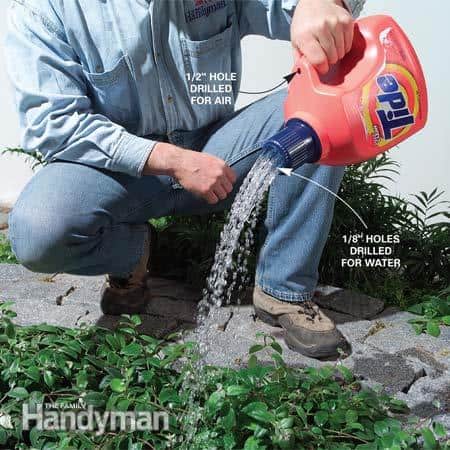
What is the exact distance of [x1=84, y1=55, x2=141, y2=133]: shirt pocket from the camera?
2416mm

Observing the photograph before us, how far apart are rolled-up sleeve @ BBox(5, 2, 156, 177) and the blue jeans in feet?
0.50

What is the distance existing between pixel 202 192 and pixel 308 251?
506 mm

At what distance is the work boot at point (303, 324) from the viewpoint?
101 inches

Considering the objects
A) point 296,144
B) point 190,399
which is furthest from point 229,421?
point 296,144

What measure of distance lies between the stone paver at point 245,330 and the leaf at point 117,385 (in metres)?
0.45

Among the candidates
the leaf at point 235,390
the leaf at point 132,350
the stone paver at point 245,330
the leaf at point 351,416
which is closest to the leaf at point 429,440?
the leaf at point 351,416

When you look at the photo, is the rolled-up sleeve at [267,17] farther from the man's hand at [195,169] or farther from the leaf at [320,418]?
the leaf at [320,418]

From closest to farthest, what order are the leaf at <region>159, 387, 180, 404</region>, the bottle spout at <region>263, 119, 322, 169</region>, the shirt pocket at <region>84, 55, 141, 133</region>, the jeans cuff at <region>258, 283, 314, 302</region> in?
the bottle spout at <region>263, 119, 322, 169</region> < the leaf at <region>159, 387, 180, 404</region> < the shirt pocket at <region>84, 55, 141, 133</region> < the jeans cuff at <region>258, 283, 314, 302</region>

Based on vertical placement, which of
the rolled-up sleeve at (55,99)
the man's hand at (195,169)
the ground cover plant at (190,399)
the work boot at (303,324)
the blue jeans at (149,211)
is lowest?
the work boot at (303,324)

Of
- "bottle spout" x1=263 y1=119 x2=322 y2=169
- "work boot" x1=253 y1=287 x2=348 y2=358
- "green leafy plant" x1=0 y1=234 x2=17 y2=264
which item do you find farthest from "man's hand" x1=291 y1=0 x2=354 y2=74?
"green leafy plant" x1=0 y1=234 x2=17 y2=264

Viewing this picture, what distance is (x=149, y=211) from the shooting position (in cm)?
266

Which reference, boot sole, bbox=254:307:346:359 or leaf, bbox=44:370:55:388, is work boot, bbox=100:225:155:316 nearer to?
boot sole, bbox=254:307:346:359

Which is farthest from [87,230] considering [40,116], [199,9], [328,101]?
[328,101]

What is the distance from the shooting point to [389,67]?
187cm
